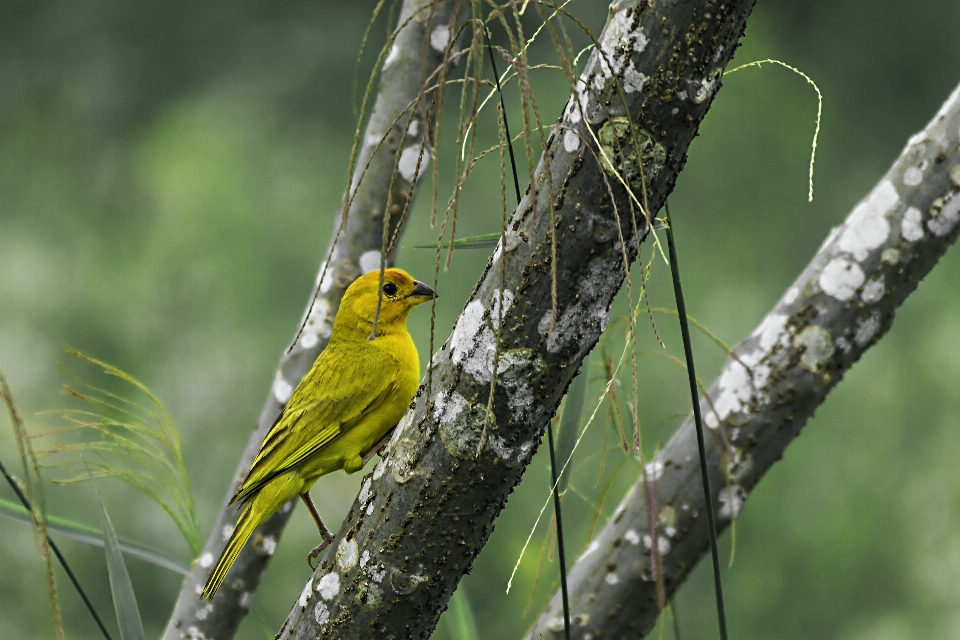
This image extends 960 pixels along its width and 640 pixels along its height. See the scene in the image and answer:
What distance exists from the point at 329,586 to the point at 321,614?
0.05 m

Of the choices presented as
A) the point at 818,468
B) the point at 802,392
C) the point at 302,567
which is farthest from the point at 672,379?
the point at 802,392

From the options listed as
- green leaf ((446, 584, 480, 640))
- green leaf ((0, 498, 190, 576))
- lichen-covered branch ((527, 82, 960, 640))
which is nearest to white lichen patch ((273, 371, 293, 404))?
green leaf ((0, 498, 190, 576))

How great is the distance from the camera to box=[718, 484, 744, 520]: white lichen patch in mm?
2439

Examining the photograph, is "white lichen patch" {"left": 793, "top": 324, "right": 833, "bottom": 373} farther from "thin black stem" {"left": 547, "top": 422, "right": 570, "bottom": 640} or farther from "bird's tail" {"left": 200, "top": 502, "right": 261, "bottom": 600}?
"bird's tail" {"left": 200, "top": 502, "right": 261, "bottom": 600}

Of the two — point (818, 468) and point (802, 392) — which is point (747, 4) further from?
point (818, 468)

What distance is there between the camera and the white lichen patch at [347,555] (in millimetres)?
1431

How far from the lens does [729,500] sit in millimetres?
2438

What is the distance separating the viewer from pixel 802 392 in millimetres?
2361

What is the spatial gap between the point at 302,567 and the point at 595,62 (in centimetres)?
586

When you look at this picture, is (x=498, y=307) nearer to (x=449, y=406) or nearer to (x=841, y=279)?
(x=449, y=406)

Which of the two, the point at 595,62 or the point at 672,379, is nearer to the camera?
the point at 595,62

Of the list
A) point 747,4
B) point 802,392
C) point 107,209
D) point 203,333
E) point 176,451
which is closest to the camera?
point 747,4

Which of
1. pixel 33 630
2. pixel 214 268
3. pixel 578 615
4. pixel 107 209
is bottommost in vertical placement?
pixel 578 615

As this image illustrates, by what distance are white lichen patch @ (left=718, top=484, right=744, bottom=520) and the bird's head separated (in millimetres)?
982
